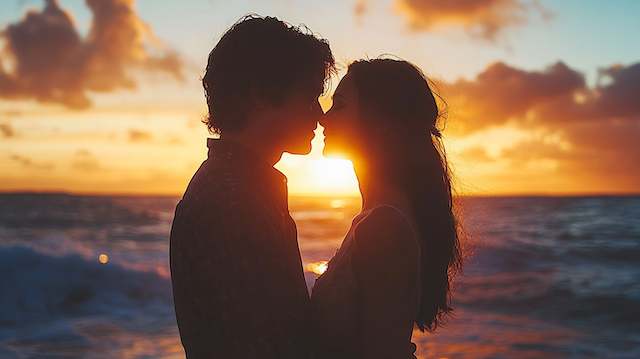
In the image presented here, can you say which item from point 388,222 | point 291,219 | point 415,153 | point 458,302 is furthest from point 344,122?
point 458,302

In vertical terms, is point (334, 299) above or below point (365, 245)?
below

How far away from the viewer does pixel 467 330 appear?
38.4 feet

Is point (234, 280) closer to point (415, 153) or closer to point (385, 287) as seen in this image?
point (385, 287)

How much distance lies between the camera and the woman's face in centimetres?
335

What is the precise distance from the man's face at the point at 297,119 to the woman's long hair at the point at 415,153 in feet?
2.63

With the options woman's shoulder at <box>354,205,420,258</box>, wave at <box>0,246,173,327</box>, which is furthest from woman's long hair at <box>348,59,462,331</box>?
wave at <box>0,246,173,327</box>

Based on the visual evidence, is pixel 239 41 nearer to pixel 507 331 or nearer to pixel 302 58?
pixel 302 58

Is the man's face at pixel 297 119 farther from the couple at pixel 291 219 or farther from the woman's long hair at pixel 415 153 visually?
the woman's long hair at pixel 415 153

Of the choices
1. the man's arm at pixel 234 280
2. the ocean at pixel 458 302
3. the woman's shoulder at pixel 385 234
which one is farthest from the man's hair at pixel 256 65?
the ocean at pixel 458 302

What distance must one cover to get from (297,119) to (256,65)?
0.25 meters

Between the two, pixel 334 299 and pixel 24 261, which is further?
pixel 24 261

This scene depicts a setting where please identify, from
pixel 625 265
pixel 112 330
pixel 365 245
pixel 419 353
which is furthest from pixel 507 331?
pixel 625 265

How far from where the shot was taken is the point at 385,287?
2.66 m

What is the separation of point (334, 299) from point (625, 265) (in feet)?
70.6
